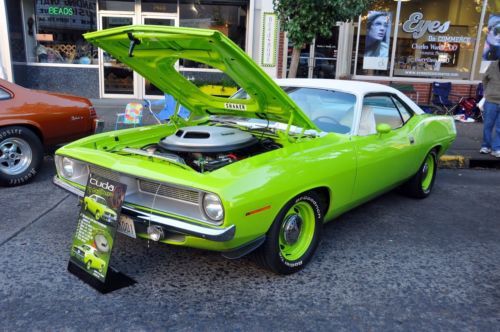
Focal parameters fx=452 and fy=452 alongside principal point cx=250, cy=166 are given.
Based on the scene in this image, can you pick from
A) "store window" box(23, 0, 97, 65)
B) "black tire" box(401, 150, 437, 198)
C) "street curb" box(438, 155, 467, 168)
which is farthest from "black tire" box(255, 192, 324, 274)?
"store window" box(23, 0, 97, 65)

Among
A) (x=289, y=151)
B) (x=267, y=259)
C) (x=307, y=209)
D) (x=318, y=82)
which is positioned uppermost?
(x=318, y=82)

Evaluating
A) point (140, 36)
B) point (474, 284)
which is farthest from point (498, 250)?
point (140, 36)

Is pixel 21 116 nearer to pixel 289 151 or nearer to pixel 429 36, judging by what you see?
pixel 289 151

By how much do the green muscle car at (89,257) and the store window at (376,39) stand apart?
34.6 feet

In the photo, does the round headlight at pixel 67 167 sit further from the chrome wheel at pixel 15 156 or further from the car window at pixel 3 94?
the car window at pixel 3 94

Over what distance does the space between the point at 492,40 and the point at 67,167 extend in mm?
12515

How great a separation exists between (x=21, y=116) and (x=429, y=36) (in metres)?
10.9

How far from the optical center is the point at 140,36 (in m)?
3.21

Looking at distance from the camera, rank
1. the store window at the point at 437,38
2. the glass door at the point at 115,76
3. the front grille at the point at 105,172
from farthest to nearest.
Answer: the store window at the point at 437,38 < the glass door at the point at 115,76 < the front grille at the point at 105,172

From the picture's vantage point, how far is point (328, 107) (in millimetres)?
4301

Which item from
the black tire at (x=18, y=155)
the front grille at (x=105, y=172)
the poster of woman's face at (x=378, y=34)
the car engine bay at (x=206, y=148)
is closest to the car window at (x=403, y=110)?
the car engine bay at (x=206, y=148)

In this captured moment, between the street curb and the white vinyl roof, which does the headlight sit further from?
the street curb

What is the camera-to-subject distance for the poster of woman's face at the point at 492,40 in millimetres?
12344

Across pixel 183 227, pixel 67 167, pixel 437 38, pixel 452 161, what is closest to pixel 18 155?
pixel 67 167
